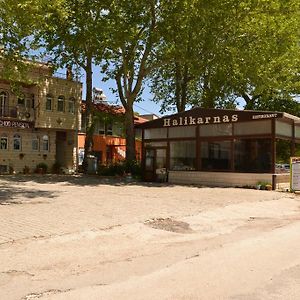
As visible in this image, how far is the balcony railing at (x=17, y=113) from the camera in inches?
1324

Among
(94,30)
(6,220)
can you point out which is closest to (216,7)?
(94,30)

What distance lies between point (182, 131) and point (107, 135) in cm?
1917

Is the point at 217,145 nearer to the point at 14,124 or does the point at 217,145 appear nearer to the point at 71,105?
the point at 14,124

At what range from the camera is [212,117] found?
1000 inches

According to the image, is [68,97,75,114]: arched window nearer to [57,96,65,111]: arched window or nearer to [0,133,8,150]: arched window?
[57,96,65,111]: arched window

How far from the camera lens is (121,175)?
30.5 metres

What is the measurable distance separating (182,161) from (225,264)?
774 inches

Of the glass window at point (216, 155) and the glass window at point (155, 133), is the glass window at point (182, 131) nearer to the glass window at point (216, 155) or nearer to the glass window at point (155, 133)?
the glass window at point (155, 133)

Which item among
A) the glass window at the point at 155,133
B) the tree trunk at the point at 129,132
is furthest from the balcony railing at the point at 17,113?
the glass window at the point at 155,133

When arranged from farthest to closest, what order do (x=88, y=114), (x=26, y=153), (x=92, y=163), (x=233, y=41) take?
(x=26, y=153), (x=88, y=114), (x=92, y=163), (x=233, y=41)

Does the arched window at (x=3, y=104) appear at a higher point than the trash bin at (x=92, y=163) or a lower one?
higher

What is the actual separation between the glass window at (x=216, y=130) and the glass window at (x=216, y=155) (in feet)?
1.64

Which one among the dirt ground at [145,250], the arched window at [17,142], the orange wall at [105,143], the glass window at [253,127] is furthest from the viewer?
the orange wall at [105,143]

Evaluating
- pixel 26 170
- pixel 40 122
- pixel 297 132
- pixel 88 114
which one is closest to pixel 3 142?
A: pixel 26 170
